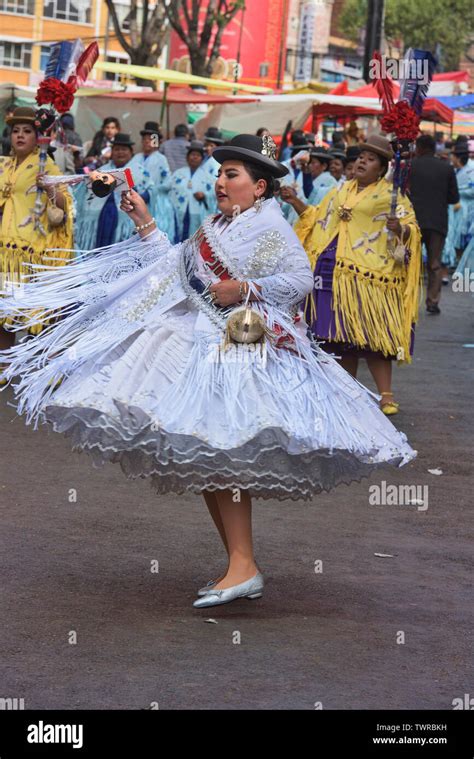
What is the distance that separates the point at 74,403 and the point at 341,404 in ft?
3.29

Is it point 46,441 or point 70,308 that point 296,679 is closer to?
point 70,308

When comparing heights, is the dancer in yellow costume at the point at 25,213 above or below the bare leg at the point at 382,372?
above

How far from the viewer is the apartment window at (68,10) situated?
217ft

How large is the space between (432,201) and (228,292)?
12640 millimetres

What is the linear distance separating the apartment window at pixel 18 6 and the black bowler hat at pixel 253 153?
62.6 m

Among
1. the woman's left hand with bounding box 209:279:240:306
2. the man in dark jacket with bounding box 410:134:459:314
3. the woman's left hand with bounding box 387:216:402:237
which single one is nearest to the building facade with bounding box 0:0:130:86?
the man in dark jacket with bounding box 410:134:459:314

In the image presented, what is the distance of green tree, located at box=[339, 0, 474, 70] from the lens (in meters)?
68.6

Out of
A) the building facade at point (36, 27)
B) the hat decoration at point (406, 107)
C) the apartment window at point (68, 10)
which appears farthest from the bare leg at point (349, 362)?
the apartment window at point (68, 10)

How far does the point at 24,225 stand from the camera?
10.3 meters

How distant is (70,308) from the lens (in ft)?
18.9

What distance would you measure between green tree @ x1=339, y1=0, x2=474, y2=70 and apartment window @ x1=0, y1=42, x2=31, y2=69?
684 inches

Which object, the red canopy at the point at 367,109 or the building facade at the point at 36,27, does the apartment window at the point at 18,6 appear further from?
the red canopy at the point at 367,109

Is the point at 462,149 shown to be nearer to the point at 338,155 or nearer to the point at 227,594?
the point at 338,155

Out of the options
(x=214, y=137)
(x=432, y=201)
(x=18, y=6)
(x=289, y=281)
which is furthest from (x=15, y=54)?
(x=289, y=281)
